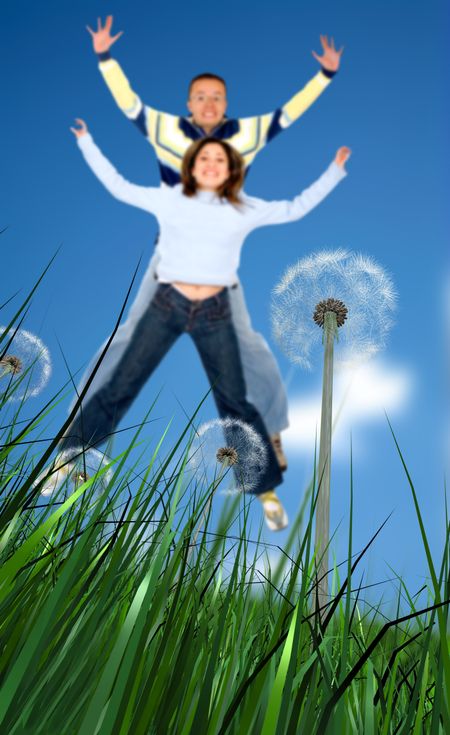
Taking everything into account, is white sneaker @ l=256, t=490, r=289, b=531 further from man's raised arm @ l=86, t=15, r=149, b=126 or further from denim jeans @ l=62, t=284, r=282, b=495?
man's raised arm @ l=86, t=15, r=149, b=126

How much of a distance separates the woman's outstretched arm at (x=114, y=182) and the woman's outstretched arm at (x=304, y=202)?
3.63ft

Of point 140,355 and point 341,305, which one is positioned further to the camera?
point 140,355

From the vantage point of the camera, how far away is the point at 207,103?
707 cm

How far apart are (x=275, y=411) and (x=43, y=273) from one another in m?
6.45

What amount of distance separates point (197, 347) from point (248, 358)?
54cm

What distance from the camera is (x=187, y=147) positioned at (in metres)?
6.87

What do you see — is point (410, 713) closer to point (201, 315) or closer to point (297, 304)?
point (297, 304)

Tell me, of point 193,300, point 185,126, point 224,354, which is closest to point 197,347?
point 224,354

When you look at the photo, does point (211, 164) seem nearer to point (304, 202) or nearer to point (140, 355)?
point (304, 202)

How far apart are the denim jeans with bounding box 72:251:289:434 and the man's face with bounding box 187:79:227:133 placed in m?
1.52

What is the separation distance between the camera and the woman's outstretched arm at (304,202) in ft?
20.3

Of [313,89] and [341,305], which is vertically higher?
[313,89]

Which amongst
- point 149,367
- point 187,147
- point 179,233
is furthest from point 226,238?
point 149,367

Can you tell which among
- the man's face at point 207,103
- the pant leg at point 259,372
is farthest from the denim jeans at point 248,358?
the man's face at point 207,103
